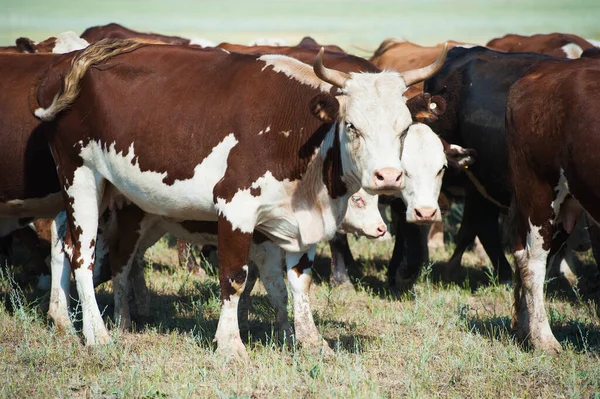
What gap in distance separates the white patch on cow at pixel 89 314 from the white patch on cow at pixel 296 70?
207 centimetres

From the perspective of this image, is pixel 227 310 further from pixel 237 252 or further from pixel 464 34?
pixel 464 34

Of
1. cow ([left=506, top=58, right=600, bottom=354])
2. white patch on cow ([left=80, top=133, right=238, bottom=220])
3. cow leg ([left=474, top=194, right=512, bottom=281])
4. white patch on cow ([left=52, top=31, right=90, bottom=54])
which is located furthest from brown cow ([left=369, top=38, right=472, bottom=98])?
white patch on cow ([left=80, top=133, right=238, bottom=220])

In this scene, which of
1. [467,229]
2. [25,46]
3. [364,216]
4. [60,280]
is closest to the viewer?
[60,280]

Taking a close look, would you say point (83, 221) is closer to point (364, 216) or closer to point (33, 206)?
point (33, 206)

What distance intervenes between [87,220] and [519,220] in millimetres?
3260

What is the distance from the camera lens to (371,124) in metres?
6.12

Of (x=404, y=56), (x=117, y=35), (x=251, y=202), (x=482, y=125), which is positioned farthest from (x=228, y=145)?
(x=117, y=35)

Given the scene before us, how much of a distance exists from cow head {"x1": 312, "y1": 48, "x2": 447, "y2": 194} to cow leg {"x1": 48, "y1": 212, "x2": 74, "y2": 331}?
8.78 feet

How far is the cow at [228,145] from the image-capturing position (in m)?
6.30

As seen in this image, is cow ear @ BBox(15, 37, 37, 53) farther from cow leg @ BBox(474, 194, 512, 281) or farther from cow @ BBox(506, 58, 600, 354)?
cow @ BBox(506, 58, 600, 354)

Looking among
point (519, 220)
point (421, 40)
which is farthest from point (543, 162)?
Answer: point (421, 40)

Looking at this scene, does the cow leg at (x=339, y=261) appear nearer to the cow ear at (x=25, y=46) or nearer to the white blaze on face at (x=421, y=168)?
the white blaze on face at (x=421, y=168)

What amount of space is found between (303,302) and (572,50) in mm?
7790

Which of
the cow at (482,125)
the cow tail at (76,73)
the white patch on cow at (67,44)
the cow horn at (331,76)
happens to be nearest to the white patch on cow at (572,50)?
the cow at (482,125)
